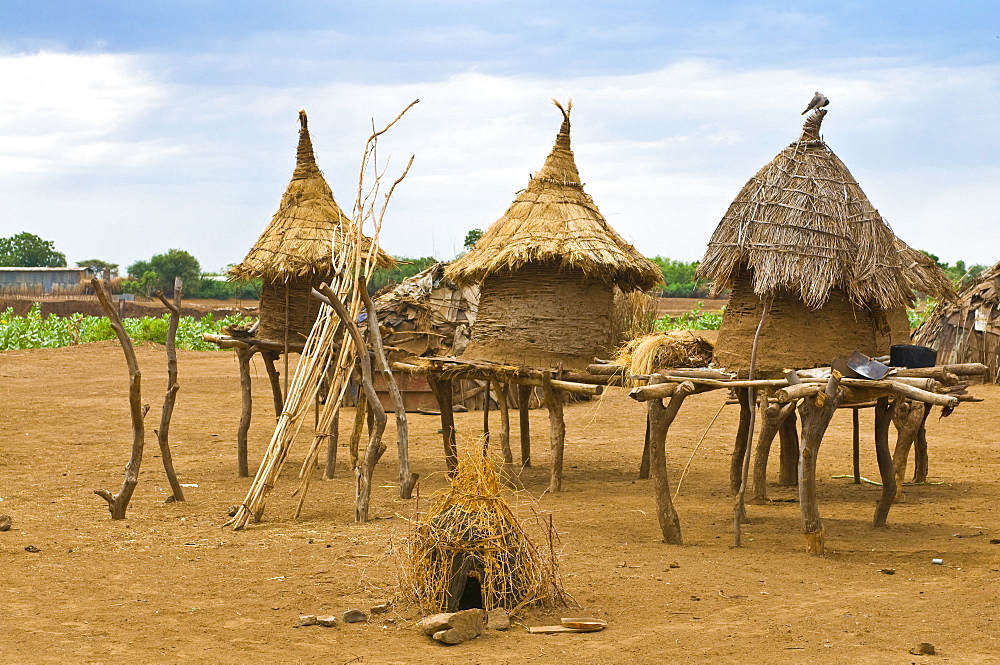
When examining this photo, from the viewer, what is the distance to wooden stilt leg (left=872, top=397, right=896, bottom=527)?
8.73 meters

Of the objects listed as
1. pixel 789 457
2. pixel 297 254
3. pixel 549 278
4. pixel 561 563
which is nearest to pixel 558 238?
pixel 549 278

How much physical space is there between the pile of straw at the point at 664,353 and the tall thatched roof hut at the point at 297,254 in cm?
325

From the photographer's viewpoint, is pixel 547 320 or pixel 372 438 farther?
pixel 547 320

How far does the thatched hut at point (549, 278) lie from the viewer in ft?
35.4

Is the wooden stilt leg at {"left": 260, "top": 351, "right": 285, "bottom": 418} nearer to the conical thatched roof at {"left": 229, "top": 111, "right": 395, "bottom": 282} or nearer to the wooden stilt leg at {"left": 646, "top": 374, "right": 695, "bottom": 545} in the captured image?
the conical thatched roof at {"left": 229, "top": 111, "right": 395, "bottom": 282}

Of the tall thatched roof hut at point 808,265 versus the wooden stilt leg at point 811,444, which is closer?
the wooden stilt leg at point 811,444

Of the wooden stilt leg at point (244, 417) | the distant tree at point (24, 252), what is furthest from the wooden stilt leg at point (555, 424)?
the distant tree at point (24, 252)

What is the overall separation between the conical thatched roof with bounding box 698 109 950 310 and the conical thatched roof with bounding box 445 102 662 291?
160 centimetres

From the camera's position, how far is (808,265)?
8648 mm

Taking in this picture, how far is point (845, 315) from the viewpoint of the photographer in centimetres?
892

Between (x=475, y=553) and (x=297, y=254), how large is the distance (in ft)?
20.9

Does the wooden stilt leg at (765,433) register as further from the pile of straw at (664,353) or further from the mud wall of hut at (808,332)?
the pile of straw at (664,353)

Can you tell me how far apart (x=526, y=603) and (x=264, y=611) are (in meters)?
1.50

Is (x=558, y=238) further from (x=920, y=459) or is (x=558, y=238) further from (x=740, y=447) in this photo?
(x=920, y=459)
